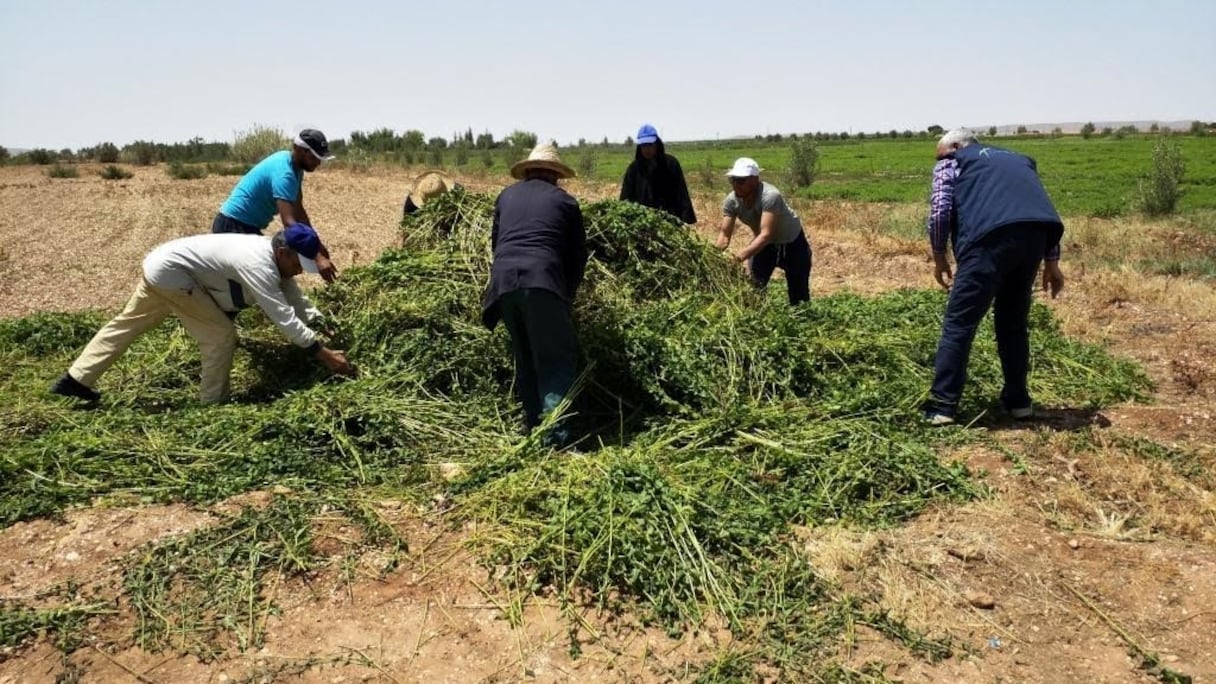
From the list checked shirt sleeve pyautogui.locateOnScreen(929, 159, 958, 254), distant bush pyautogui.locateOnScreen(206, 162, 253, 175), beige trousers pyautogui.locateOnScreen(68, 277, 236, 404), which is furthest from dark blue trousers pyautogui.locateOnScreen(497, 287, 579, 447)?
distant bush pyautogui.locateOnScreen(206, 162, 253, 175)

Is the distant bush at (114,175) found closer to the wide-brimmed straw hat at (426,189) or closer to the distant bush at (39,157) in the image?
the distant bush at (39,157)

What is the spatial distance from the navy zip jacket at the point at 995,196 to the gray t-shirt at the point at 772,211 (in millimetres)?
1656

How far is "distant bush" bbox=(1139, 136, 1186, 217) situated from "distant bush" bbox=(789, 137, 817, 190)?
10432 mm

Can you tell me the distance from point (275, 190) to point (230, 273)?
0.89 metres

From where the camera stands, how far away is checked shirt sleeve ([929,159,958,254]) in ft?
Result: 14.5

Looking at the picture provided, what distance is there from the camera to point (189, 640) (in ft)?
8.99

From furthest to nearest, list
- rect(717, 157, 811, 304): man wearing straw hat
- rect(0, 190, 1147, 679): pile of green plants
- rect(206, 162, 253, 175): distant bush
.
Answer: rect(206, 162, 253, 175): distant bush, rect(717, 157, 811, 304): man wearing straw hat, rect(0, 190, 1147, 679): pile of green plants

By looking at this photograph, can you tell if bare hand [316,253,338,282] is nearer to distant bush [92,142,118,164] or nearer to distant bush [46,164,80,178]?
distant bush [46,164,80,178]

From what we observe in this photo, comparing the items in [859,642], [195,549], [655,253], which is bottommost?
[859,642]

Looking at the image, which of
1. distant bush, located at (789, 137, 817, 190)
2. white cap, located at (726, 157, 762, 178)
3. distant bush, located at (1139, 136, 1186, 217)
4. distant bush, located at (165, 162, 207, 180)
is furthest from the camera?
distant bush, located at (165, 162, 207, 180)

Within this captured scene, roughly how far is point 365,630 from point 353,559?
1.39 ft

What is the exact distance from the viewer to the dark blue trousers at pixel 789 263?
6270 mm

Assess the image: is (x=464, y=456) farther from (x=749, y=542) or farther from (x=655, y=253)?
(x=655, y=253)

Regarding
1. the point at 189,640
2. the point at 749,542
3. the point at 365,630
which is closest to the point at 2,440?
the point at 189,640
